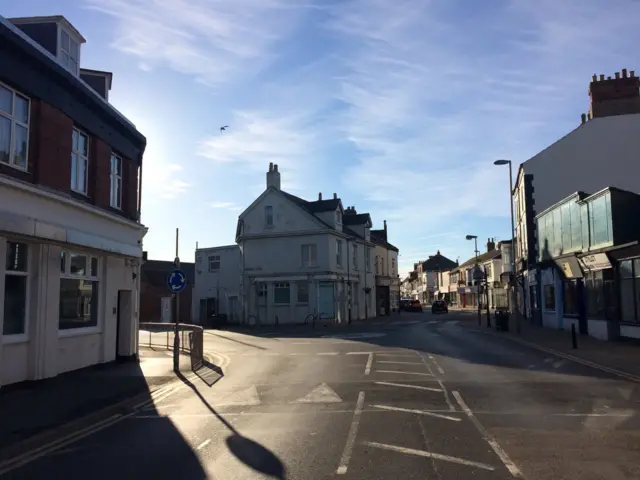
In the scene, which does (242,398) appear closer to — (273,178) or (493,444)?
A: (493,444)

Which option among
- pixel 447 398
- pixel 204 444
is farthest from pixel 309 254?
pixel 204 444

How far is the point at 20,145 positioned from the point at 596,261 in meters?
21.9

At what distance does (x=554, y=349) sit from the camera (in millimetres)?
20750

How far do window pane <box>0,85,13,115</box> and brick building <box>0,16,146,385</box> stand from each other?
22 mm

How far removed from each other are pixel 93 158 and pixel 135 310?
5444 mm

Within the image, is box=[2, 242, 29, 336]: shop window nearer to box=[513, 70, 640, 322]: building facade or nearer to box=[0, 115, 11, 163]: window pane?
box=[0, 115, 11, 163]: window pane

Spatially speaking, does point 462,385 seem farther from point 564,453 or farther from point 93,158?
point 93,158

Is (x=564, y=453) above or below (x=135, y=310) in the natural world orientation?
below

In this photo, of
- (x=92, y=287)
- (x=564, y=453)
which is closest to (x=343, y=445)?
(x=564, y=453)

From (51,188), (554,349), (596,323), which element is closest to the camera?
(51,188)

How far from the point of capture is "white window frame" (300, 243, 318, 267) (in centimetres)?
4347

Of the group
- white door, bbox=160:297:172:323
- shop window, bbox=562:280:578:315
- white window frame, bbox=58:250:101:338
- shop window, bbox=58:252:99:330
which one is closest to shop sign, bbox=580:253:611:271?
shop window, bbox=562:280:578:315

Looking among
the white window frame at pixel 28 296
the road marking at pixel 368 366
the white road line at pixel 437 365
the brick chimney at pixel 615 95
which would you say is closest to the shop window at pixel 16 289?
the white window frame at pixel 28 296

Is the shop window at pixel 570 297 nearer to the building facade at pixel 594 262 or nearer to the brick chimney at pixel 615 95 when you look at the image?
the building facade at pixel 594 262
